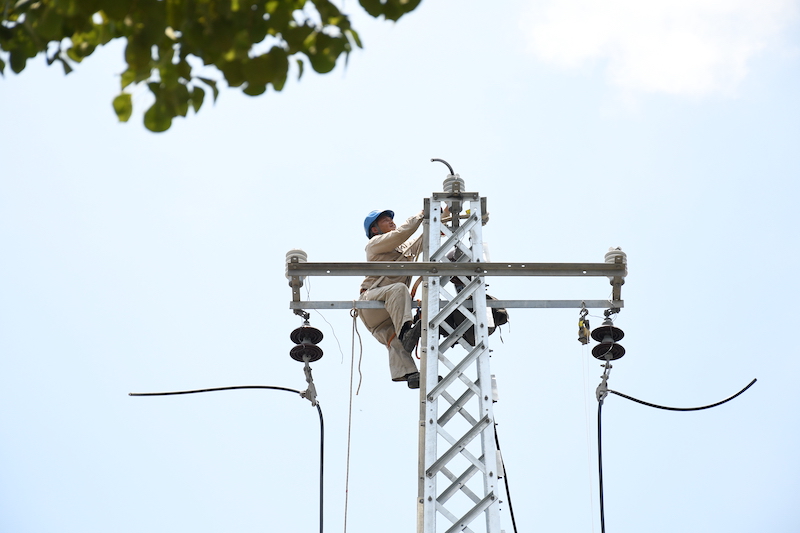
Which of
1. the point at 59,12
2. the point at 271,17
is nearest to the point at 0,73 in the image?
the point at 59,12

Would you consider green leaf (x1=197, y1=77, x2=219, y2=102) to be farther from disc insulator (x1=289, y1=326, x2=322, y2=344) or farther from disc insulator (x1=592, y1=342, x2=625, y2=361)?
disc insulator (x1=592, y1=342, x2=625, y2=361)

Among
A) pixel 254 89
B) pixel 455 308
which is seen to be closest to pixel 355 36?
pixel 254 89

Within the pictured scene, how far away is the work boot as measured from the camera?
7.67 m

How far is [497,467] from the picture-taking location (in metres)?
6.55

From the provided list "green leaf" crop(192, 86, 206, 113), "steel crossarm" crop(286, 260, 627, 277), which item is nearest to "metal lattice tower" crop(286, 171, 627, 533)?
"steel crossarm" crop(286, 260, 627, 277)

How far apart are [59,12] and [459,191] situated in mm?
4932

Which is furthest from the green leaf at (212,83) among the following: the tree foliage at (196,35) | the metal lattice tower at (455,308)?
the metal lattice tower at (455,308)

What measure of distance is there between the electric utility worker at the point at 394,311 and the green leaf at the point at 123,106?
461 cm

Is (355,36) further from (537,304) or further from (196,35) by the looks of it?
(537,304)

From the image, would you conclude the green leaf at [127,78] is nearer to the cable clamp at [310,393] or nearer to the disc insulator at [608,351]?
the cable clamp at [310,393]

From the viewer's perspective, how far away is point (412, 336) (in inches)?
303

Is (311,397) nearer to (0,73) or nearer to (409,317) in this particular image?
(409,317)

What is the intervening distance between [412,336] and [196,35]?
4798 mm

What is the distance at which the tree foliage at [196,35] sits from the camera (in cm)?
311
